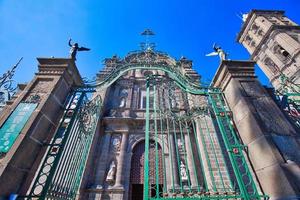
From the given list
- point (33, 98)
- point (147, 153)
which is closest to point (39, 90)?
point (33, 98)

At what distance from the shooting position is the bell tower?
800 inches

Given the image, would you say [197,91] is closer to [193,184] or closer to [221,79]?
[221,79]

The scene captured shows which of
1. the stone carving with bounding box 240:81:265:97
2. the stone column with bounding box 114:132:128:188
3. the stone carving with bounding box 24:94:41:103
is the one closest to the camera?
the stone carving with bounding box 24:94:41:103

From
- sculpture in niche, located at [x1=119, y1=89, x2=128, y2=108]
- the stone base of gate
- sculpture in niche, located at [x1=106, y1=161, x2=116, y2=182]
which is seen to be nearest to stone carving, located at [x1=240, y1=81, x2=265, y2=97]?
the stone base of gate

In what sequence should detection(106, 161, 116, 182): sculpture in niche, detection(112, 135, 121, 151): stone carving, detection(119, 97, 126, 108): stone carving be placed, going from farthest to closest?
detection(119, 97, 126, 108): stone carving < detection(112, 135, 121, 151): stone carving < detection(106, 161, 116, 182): sculpture in niche

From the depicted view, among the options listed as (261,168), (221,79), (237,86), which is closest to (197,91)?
(221,79)

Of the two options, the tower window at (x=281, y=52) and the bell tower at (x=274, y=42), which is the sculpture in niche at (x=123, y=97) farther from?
the tower window at (x=281, y=52)

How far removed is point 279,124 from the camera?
381 cm

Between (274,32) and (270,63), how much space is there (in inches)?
177

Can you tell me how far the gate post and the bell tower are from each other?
20.8 meters

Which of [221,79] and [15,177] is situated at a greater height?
[221,79]

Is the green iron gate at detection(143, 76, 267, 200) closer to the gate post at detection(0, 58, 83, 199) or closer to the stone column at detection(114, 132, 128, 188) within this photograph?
the stone column at detection(114, 132, 128, 188)

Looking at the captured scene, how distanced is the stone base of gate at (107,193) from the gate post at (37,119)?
5.38 meters

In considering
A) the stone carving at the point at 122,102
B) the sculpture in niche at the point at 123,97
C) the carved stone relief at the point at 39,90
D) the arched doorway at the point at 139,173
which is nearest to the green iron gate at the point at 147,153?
the arched doorway at the point at 139,173
